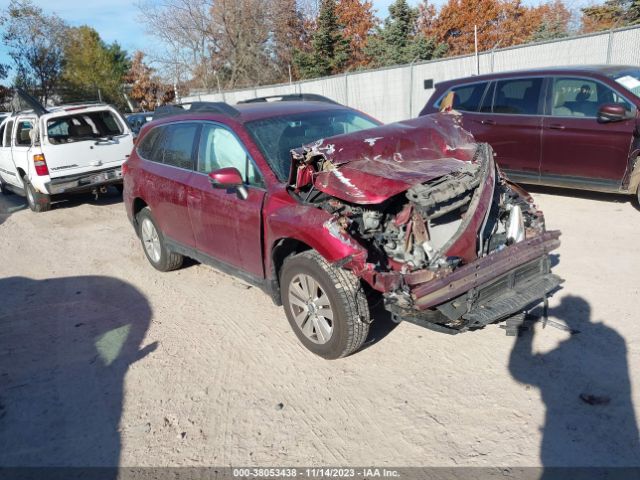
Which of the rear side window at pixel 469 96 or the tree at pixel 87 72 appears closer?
the rear side window at pixel 469 96

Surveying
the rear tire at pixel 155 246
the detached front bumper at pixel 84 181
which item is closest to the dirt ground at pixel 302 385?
the rear tire at pixel 155 246

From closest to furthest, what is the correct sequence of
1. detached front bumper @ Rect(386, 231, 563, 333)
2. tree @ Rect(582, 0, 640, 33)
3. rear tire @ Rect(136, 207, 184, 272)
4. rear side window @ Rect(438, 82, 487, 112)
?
1. detached front bumper @ Rect(386, 231, 563, 333)
2. rear tire @ Rect(136, 207, 184, 272)
3. rear side window @ Rect(438, 82, 487, 112)
4. tree @ Rect(582, 0, 640, 33)

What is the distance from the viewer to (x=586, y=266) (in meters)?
4.86

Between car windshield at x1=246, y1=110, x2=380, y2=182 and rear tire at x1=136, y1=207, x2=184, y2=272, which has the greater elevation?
car windshield at x1=246, y1=110, x2=380, y2=182

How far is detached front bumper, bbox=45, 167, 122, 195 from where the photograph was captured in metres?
9.32

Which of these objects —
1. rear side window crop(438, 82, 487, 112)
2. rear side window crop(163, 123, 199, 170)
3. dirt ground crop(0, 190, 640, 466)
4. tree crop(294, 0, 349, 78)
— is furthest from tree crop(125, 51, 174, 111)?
dirt ground crop(0, 190, 640, 466)

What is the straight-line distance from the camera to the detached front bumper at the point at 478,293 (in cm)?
311

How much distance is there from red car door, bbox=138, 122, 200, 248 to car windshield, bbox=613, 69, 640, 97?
5.38 meters

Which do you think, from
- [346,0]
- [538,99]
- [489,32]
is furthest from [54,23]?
[538,99]

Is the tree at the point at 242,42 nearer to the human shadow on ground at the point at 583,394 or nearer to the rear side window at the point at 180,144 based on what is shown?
the rear side window at the point at 180,144

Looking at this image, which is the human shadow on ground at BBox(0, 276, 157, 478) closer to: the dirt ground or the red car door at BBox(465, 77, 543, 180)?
the dirt ground

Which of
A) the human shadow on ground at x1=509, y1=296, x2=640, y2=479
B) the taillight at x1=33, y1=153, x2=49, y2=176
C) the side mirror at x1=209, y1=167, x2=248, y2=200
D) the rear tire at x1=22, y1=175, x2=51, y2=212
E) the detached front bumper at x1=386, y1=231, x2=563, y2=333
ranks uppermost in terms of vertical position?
the side mirror at x1=209, y1=167, x2=248, y2=200

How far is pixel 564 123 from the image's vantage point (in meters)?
6.81

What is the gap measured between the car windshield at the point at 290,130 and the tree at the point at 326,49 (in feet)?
102
